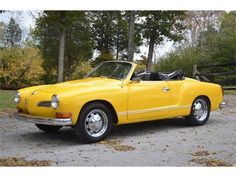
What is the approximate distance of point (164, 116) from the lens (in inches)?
332

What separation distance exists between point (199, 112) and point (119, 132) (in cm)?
196

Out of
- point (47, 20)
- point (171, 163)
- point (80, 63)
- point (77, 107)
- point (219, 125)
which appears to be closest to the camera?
point (171, 163)

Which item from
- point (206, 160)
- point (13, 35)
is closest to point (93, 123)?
point (206, 160)

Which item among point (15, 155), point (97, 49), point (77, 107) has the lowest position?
point (15, 155)

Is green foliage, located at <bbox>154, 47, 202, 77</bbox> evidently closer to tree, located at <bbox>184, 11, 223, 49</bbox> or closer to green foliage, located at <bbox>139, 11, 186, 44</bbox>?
green foliage, located at <bbox>139, 11, 186, 44</bbox>

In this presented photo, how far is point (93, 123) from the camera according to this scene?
726 centimetres

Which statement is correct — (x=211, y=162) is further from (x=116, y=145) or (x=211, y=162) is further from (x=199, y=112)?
(x=199, y=112)

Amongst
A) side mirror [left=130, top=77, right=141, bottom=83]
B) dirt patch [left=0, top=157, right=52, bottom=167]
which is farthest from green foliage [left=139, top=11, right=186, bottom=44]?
dirt patch [left=0, top=157, right=52, bottom=167]

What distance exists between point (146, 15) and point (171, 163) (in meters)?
15.7

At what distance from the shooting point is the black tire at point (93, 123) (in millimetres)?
7082

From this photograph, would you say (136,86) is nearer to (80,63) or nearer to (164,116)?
(164,116)

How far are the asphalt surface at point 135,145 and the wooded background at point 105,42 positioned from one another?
6.56 metres

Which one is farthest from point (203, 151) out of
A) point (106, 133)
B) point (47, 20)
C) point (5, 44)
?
point (5, 44)

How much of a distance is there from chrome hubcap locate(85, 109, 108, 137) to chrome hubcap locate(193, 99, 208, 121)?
8.18 feet
